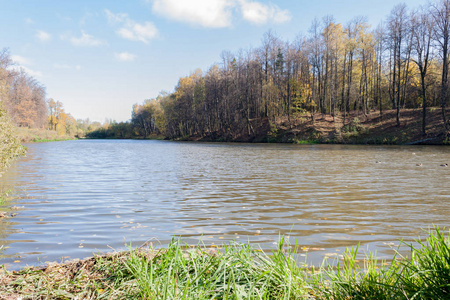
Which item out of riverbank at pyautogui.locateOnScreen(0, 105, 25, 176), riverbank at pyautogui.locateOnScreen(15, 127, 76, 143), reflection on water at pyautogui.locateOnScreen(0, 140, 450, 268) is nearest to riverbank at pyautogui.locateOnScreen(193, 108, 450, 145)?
reflection on water at pyautogui.locateOnScreen(0, 140, 450, 268)

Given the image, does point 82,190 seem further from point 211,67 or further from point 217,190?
point 211,67

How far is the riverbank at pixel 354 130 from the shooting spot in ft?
122

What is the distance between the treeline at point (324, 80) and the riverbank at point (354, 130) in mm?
986

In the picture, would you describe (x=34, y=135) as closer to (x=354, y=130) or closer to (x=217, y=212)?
(x=354, y=130)

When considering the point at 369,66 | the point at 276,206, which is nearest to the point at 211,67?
the point at 369,66

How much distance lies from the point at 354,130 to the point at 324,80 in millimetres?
13701

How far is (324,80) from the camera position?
53406 millimetres

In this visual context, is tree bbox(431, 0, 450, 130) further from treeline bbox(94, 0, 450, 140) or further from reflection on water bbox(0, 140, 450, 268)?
reflection on water bbox(0, 140, 450, 268)

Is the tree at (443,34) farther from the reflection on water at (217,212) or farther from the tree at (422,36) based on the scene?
the reflection on water at (217,212)

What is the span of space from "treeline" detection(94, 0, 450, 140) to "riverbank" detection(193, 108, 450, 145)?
38.8 inches

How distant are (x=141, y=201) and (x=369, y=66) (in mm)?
57353

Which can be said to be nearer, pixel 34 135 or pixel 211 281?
pixel 211 281

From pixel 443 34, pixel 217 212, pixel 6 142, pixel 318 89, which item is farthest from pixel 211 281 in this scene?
pixel 318 89

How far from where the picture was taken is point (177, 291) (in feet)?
8.81
